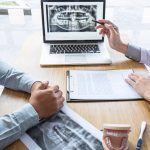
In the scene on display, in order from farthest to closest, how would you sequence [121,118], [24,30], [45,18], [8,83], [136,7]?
1. [136,7]
2. [24,30]
3. [45,18]
4. [8,83]
5. [121,118]

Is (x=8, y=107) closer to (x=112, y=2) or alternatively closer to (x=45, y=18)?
→ (x=45, y=18)

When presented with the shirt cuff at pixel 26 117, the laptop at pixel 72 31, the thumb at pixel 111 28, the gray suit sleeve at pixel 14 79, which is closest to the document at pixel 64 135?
the shirt cuff at pixel 26 117

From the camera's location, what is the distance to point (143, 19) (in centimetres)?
239

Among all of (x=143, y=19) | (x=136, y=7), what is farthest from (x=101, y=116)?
(x=136, y=7)

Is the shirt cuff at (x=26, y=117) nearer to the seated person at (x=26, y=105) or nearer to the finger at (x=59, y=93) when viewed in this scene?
the seated person at (x=26, y=105)

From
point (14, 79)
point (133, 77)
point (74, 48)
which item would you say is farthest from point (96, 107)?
point (74, 48)

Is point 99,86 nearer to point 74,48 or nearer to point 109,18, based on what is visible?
point 74,48

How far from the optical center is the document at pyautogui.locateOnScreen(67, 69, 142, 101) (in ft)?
2.71

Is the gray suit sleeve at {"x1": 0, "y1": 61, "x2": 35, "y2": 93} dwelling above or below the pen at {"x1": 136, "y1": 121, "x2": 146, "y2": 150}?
above

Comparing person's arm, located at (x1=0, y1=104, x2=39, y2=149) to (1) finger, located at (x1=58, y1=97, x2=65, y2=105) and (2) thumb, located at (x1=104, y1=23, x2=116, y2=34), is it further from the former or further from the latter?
(2) thumb, located at (x1=104, y1=23, x2=116, y2=34)

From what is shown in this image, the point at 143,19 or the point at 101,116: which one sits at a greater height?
the point at 143,19

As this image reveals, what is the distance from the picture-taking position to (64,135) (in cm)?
67

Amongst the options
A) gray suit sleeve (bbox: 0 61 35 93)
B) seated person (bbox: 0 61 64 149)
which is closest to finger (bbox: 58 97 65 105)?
seated person (bbox: 0 61 64 149)

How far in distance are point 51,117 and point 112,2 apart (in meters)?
2.16
